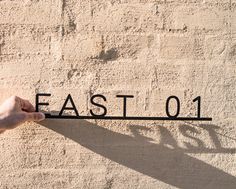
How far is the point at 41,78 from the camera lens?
2340 mm

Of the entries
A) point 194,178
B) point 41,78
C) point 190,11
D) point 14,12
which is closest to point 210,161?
point 194,178

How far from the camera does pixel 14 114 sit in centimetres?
215

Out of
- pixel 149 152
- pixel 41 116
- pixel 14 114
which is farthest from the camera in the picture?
pixel 149 152

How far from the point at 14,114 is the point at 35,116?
0.13 metres

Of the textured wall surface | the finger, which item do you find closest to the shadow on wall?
the textured wall surface

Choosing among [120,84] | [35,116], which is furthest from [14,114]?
[120,84]

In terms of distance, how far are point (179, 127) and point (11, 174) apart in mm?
926

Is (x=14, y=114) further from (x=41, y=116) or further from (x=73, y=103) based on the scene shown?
(x=73, y=103)

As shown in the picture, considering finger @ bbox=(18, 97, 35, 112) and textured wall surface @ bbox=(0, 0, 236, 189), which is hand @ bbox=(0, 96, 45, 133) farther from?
textured wall surface @ bbox=(0, 0, 236, 189)

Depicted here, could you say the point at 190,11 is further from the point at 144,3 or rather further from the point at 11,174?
the point at 11,174

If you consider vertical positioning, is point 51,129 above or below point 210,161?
above

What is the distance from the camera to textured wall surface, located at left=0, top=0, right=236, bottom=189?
2336 mm

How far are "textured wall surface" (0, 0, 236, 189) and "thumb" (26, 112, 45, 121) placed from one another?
0.09 meters

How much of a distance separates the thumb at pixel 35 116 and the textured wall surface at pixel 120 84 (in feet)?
0.28
